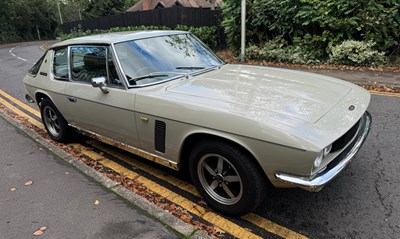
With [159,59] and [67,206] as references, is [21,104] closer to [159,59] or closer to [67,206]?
[67,206]

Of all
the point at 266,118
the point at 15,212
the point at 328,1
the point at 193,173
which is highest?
the point at 328,1

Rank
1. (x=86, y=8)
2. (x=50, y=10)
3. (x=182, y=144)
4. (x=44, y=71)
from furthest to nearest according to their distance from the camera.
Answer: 1. (x=50, y=10)
2. (x=86, y=8)
3. (x=44, y=71)
4. (x=182, y=144)

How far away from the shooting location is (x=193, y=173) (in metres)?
3.12

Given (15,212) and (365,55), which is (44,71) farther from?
(365,55)

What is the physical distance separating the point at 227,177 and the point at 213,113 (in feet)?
2.01

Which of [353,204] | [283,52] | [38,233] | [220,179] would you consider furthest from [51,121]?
[283,52]

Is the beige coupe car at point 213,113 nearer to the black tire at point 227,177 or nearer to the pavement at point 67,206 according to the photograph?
the black tire at point 227,177

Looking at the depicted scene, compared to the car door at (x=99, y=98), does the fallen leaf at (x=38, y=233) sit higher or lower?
lower

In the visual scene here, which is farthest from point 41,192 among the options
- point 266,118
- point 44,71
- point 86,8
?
point 86,8

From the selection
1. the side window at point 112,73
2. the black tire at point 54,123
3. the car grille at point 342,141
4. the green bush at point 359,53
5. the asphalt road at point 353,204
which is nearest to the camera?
the car grille at point 342,141

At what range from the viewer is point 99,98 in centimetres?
375

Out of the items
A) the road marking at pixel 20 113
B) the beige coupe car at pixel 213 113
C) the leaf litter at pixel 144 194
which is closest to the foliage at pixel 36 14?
the road marking at pixel 20 113

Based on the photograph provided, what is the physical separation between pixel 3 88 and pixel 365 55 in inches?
427

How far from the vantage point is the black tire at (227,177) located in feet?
8.79
